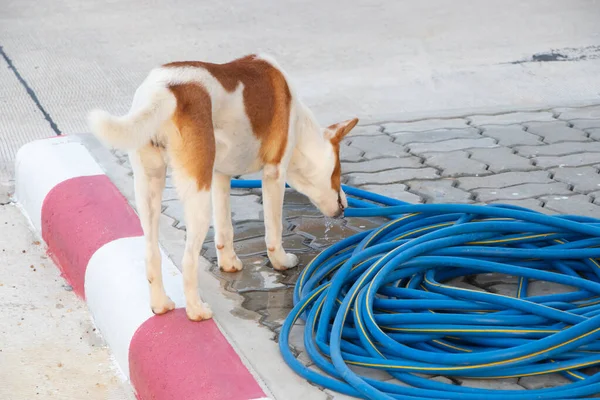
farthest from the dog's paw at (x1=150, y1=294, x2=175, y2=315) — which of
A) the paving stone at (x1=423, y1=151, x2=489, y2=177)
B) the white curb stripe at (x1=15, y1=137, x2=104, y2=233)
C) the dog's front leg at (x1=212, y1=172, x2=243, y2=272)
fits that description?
the paving stone at (x1=423, y1=151, x2=489, y2=177)

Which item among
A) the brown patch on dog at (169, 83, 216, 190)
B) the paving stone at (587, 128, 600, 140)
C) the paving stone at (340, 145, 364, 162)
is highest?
the brown patch on dog at (169, 83, 216, 190)

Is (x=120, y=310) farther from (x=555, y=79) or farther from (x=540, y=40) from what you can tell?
(x=540, y=40)

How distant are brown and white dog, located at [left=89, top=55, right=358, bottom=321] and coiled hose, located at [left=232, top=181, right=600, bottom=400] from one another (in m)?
0.32

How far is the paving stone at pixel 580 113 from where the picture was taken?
5492mm

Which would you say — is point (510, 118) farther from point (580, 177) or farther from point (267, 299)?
point (267, 299)

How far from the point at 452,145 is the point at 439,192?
75 centimetres

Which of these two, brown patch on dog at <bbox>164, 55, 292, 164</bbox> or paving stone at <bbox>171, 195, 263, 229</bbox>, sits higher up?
brown patch on dog at <bbox>164, 55, 292, 164</bbox>

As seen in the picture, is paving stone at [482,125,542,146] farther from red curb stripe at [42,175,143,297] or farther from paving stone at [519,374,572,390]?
paving stone at [519,374,572,390]

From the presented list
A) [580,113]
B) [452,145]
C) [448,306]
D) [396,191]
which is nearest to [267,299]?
[448,306]

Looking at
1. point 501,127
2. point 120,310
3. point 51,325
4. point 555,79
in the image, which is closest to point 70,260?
point 51,325

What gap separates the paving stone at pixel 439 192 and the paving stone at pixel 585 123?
1.23 meters

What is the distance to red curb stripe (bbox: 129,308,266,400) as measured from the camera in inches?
107

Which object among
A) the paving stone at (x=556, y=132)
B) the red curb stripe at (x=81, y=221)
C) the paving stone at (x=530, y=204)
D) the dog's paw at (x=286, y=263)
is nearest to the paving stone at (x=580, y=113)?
the paving stone at (x=556, y=132)

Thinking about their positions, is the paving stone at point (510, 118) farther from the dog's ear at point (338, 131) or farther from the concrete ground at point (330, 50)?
the dog's ear at point (338, 131)
